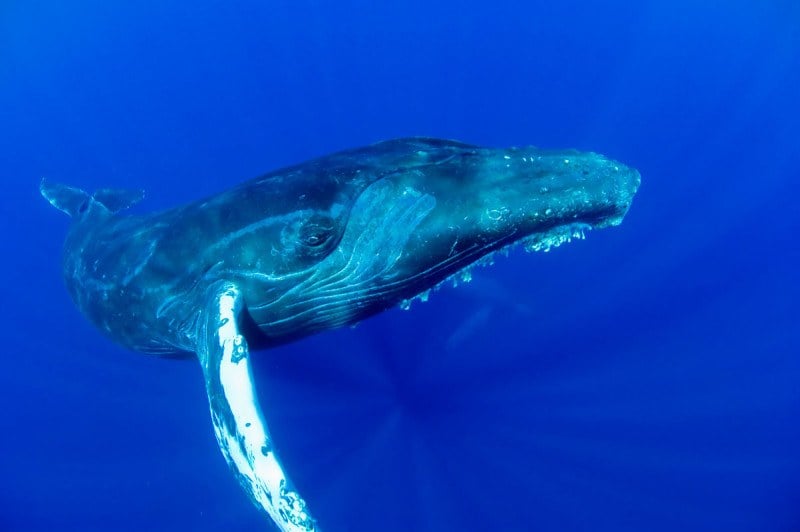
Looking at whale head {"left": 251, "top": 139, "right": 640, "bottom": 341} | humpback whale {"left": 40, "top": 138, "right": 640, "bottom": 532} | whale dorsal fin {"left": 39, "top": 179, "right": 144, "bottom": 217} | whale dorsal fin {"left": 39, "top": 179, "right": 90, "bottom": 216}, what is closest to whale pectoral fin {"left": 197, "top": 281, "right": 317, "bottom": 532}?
humpback whale {"left": 40, "top": 138, "right": 640, "bottom": 532}

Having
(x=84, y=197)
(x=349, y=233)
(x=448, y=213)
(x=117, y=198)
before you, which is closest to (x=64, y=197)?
(x=84, y=197)

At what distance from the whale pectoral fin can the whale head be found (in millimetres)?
735

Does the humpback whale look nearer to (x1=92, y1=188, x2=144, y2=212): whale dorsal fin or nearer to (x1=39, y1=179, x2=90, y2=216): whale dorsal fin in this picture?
(x1=92, y1=188, x2=144, y2=212): whale dorsal fin

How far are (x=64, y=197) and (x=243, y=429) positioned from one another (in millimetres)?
8578

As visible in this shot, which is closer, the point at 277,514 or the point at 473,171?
the point at 277,514

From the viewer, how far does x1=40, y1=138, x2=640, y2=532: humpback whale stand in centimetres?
422

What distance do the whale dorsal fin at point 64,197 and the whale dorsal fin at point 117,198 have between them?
309 millimetres

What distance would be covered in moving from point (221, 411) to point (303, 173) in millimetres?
2135

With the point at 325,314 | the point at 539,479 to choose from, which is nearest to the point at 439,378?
the point at 539,479

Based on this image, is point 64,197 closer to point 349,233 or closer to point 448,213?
point 349,233

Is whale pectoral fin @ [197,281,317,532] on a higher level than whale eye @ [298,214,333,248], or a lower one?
lower

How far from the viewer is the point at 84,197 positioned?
9578 mm

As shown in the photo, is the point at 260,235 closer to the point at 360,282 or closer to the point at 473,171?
the point at 360,282

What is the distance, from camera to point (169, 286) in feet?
16.3
